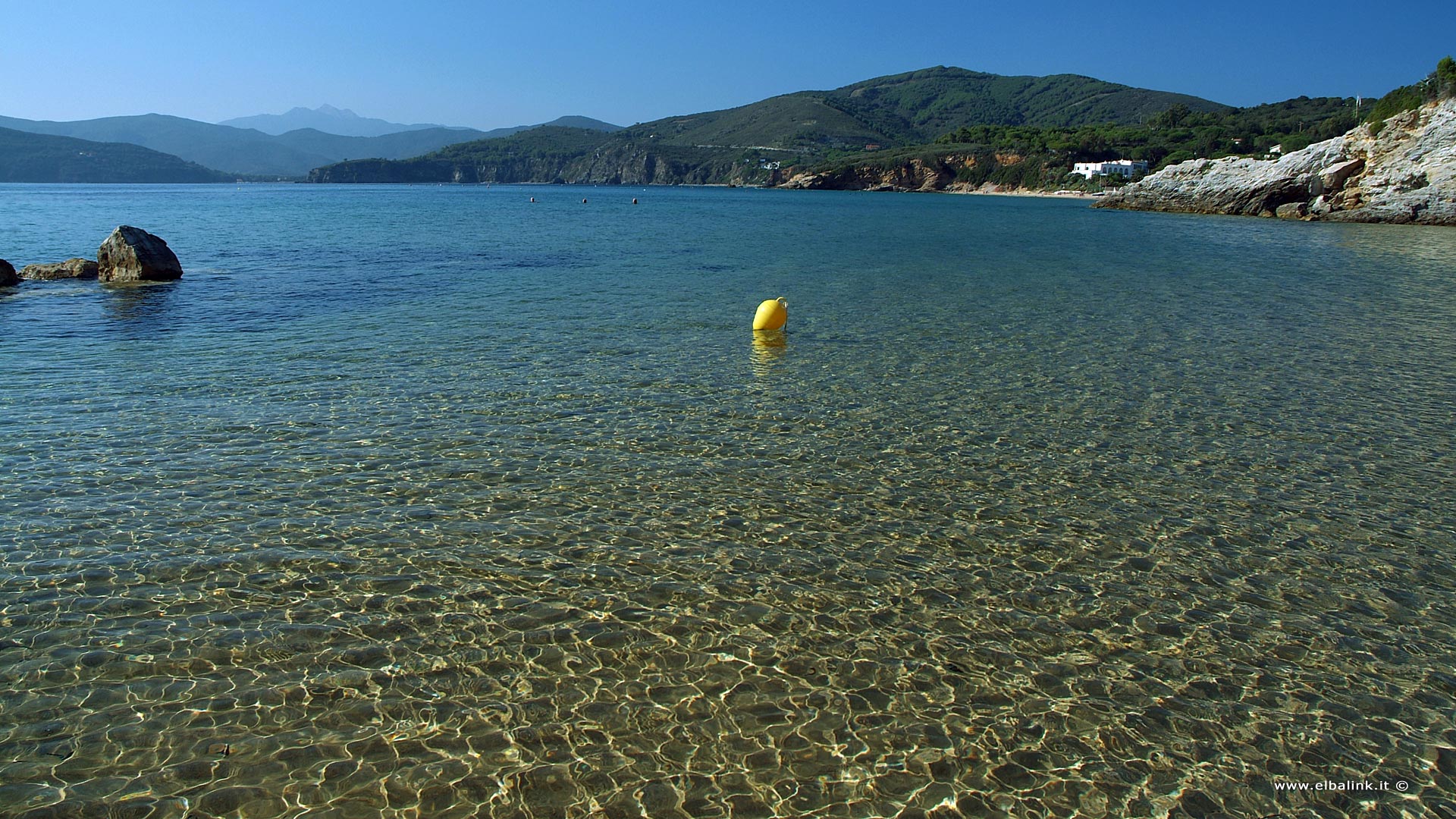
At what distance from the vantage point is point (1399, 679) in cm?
593

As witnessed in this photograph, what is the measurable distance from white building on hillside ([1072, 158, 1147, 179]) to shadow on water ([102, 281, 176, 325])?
525 feet

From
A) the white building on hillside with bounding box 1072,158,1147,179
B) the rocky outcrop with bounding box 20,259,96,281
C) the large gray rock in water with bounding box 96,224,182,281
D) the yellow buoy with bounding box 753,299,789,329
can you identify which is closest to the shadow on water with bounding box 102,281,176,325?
the large gray rock in water with bounding box 96,224,182,281

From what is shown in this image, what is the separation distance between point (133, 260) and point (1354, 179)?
78.2 metres

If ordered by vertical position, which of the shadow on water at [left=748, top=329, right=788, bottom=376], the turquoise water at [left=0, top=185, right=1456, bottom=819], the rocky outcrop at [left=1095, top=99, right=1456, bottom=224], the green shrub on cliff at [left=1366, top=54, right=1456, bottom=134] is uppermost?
the green shrub on cliff at [left=1366, top=54, right=1456, bottom=134]

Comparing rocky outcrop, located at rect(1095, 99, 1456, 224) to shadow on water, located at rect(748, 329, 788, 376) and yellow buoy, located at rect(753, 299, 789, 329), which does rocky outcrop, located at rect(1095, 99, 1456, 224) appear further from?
shadow on water, located at rect(748, 329, 788, 376)

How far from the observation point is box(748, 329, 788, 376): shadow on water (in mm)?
14992

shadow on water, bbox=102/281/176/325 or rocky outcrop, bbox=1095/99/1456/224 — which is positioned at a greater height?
rocky outcrop, bbox=1095/99/1456/224

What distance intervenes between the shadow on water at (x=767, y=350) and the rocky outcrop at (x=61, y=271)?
23.3 m

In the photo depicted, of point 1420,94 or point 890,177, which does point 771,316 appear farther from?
point 890,177

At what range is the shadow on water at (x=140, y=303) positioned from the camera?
19.1 metres

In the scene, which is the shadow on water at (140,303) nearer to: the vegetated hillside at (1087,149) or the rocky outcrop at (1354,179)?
→ the rocky outcrop at (1354,179)

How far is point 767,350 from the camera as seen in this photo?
16391 millimetres

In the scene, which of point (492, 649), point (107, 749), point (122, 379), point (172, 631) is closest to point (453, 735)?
point (492, 649)

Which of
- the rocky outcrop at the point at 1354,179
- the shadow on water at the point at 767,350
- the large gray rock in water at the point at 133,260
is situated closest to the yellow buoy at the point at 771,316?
the shadow on water at the point at 767,350
